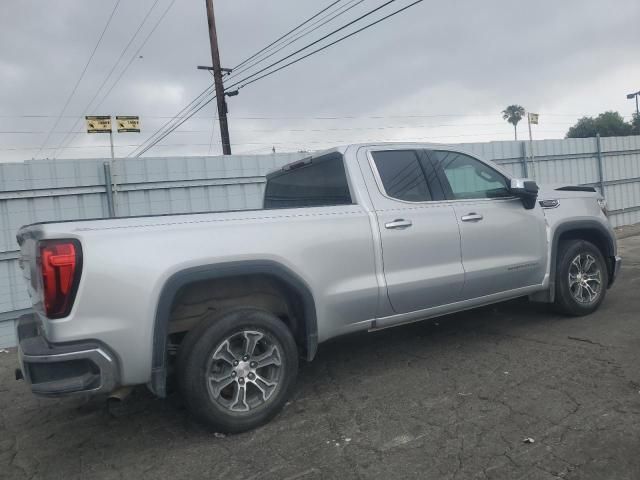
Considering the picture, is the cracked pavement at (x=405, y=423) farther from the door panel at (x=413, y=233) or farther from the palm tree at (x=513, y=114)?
the palm tree at (x=513, y=114)

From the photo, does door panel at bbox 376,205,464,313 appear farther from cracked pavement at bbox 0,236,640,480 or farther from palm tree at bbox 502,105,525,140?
palm tree at bbox 502,105,525,140

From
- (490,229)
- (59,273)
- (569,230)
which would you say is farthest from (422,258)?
(59,273)

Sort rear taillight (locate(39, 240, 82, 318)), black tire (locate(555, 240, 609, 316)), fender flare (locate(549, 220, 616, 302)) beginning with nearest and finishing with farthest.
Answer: rear taillight (locate(39, 240, 82, 318))
fender flare (locate(549, 220, 616, 302))
black tire (locate(555, 240, 609, 316))

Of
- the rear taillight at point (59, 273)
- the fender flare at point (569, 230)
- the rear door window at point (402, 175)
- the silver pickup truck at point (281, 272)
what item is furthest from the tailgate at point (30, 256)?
the fender flare at point (569, 230)

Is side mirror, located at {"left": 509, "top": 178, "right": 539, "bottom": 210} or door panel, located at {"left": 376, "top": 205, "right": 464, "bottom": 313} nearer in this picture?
door panel, located at {"left": 376, "top": 205, "right": 464, "bottom": 313}

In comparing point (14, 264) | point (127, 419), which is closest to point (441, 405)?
point (127, 419)

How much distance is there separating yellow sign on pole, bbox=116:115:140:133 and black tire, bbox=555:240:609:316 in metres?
6.14

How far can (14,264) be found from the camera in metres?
6.62

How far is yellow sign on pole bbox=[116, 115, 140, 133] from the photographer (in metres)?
7.82

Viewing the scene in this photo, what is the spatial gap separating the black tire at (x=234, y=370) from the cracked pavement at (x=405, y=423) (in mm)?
178

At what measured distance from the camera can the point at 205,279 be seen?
3289 mm

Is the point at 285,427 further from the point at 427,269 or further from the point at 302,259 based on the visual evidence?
the point at 427,269

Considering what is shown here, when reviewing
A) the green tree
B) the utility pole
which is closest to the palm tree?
the green tree

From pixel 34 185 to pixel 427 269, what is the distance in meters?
5.24
